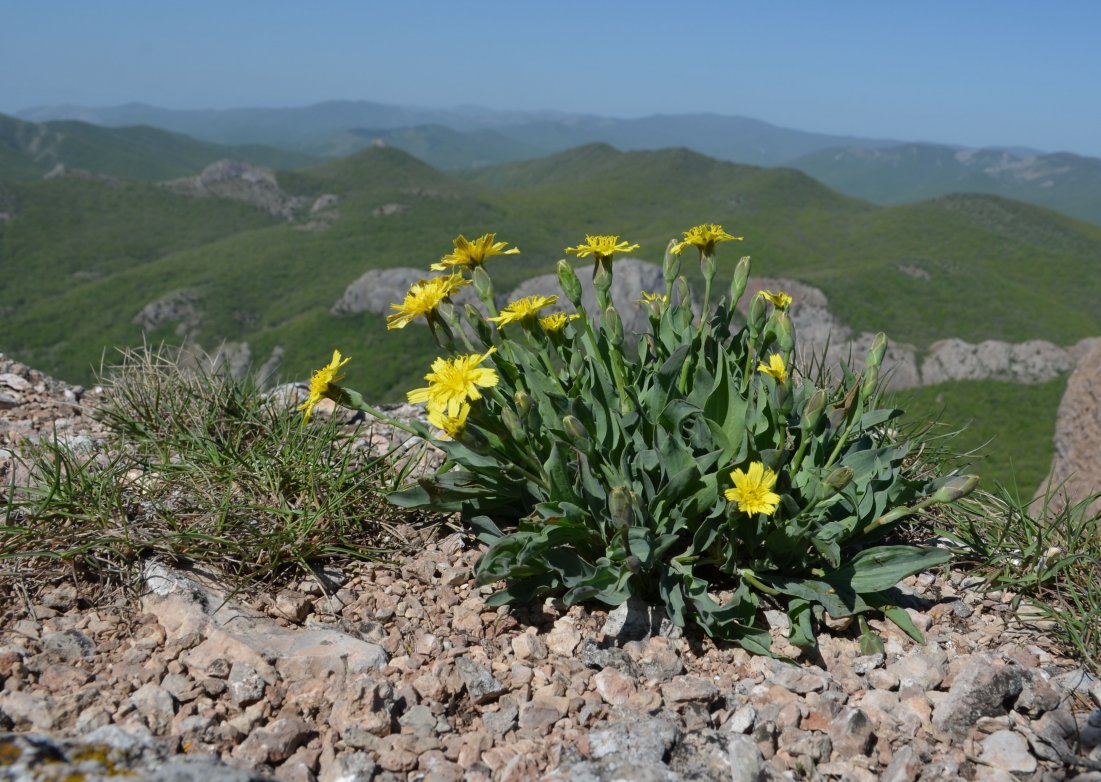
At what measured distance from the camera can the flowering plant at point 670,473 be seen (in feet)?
9.39

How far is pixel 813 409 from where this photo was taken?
2977 millimetres

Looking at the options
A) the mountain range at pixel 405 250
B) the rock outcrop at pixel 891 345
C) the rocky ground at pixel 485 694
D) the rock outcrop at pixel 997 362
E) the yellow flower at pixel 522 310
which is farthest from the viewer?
the mountain range at pixel 405 250

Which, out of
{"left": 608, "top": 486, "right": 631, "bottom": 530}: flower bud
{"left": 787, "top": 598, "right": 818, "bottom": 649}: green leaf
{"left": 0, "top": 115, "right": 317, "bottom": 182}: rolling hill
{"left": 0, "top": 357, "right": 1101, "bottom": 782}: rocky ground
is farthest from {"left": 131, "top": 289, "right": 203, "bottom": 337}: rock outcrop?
{"left": 0, "top": 115, "right": 317, "bottom": 182}: rolling hill

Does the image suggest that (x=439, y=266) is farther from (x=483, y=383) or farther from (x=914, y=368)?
(x=914, y=368)

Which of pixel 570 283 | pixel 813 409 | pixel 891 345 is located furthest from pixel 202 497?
pixel 891 345

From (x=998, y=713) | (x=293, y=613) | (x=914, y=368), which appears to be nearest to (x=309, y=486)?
(x=293, y=613)

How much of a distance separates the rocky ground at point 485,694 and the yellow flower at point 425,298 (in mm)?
1161

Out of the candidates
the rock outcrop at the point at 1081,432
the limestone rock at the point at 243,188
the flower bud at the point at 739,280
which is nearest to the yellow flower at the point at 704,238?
the flower bud at the point at 739,280

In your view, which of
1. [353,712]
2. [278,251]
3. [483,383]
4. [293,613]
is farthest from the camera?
[278,251]

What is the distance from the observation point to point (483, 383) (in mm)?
2748

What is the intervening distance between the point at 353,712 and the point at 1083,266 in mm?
89717

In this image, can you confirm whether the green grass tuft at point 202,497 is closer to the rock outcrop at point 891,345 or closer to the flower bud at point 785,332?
the flower bud at point 785,332

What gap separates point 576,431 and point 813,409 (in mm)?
934

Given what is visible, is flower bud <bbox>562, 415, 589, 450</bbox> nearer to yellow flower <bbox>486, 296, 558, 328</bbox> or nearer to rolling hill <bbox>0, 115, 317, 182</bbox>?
yellow flower <bbox>486, 296, 558, 328</bbox>
